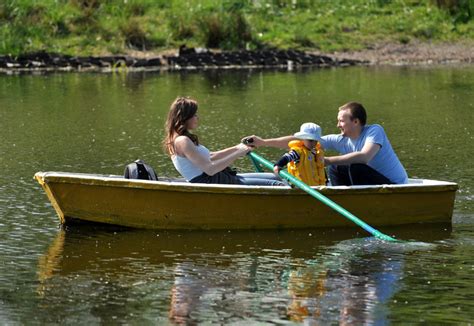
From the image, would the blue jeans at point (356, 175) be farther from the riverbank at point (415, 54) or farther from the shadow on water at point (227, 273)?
the riverbank at point (415, 54)

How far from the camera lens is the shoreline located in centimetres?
3250

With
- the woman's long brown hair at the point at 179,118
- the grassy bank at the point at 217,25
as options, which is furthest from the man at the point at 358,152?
the grassy bank at the point at 217,25

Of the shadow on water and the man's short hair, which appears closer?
the shadow on water

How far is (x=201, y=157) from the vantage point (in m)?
12.3

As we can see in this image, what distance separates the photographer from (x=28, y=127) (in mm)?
21062

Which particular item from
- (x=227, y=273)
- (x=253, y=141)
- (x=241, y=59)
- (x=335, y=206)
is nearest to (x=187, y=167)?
(x=253, y=141)

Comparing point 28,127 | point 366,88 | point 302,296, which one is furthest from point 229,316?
point 366,88

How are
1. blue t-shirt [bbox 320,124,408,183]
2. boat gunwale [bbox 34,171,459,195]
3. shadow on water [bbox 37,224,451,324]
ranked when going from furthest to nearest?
blue t-shirt [bbox 320,124,408,183] < boat gunwale [bbox 34,171,459,195] < shadow on water [bbox 37,224,451,324]

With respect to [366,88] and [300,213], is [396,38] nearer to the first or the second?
[366,88]

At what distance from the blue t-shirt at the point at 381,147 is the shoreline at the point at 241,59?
19704mm

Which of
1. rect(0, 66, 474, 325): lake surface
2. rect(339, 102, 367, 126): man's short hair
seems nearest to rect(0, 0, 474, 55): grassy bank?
rect(0, 66, 474, 325): lake surface

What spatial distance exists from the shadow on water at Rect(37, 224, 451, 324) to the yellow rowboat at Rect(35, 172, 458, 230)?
0.11 m

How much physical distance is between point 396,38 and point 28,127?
54.2ft

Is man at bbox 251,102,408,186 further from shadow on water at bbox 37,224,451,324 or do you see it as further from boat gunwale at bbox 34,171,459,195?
shadow on water at bbox 37,224,451,324
